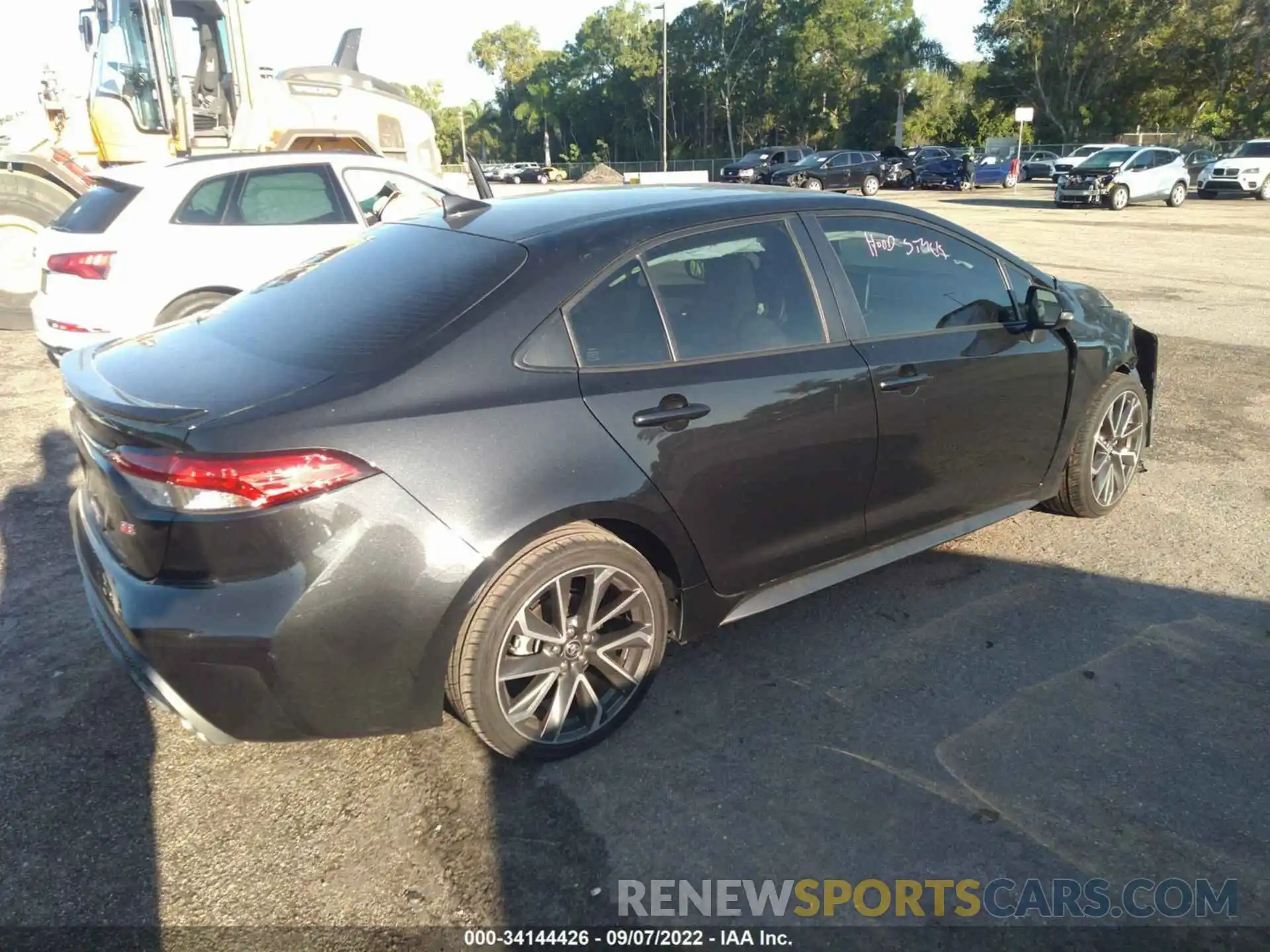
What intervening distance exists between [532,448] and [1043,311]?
2.54 meters

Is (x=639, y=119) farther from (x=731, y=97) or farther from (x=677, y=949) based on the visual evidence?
(x=677, y=949)

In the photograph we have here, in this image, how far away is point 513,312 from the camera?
9.15 feet

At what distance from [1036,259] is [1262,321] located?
526 cm

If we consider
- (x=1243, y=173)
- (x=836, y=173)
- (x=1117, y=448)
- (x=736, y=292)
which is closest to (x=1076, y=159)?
(x=1243, y=173)

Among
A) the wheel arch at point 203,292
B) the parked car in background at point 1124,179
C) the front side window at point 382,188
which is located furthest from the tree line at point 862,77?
the wheel arch at point 203,292

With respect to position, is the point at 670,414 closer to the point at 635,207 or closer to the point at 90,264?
the point at 635,207

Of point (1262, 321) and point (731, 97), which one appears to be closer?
point (1262, 321)

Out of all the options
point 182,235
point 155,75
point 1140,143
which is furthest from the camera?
point 1140,143

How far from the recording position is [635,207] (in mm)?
3301

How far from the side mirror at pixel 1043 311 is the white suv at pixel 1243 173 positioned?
99.8ft

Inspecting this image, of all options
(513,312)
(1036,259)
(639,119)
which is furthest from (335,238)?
(639,119)

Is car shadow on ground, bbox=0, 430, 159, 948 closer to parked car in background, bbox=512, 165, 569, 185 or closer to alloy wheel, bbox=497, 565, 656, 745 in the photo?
alloy wheel, bbox=497, 565, 656, 745

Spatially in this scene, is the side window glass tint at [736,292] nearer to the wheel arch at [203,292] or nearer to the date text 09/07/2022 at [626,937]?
the date text 09/07/2022 at [626,937]

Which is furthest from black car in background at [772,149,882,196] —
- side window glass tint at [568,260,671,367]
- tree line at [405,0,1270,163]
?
side window glass tint at [568,260,671,367]
